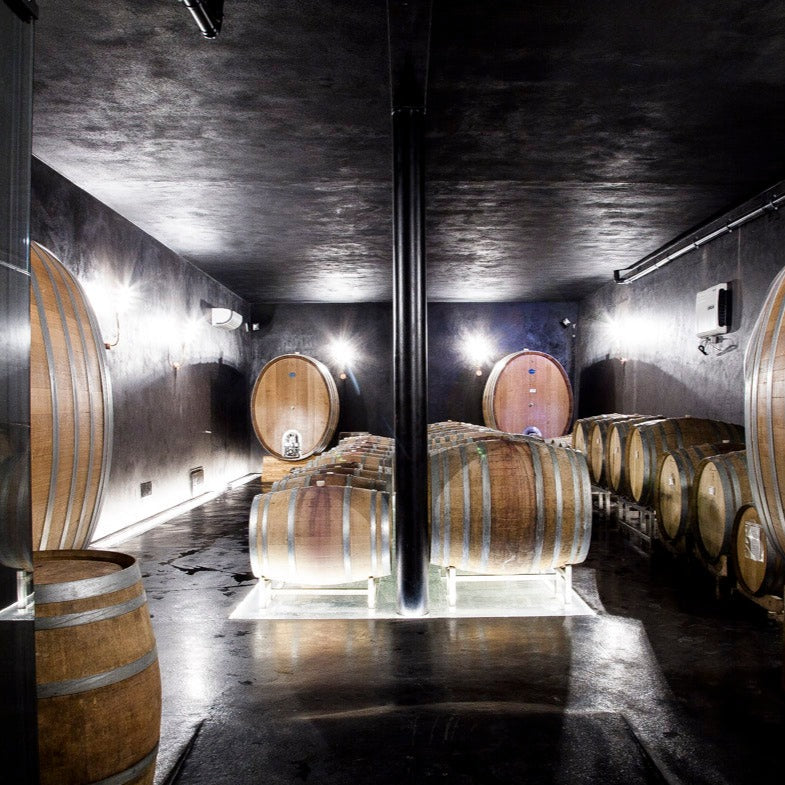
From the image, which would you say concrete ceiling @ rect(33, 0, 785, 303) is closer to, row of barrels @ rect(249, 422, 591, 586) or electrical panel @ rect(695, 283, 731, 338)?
electrical panel @ rect(695, 283, 731, 338)

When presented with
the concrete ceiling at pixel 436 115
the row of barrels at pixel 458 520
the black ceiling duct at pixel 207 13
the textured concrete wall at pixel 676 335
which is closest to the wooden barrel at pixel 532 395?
the textured concrete wall at pixel 676 335

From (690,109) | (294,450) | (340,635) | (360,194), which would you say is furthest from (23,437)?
(294,450)

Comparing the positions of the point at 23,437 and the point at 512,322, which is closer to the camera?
the point at 23,437

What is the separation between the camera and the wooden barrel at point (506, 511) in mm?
3605

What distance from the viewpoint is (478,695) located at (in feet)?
8.39

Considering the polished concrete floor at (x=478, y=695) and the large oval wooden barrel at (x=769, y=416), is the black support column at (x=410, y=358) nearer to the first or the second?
the polished concrete floor at (x=478, y=695)

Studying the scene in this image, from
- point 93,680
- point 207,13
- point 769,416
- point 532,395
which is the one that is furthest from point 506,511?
point 532,395

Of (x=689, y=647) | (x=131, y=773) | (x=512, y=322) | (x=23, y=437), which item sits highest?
(x=512, y=322)

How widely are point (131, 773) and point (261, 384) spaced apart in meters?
7.26

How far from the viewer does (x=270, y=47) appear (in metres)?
3.17

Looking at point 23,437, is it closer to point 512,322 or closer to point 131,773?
point 131,773

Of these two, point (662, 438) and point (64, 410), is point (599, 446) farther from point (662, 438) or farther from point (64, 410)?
point (64, 410)

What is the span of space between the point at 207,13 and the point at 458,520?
2623 millimetres

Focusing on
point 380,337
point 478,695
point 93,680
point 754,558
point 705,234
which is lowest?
point 478,695
